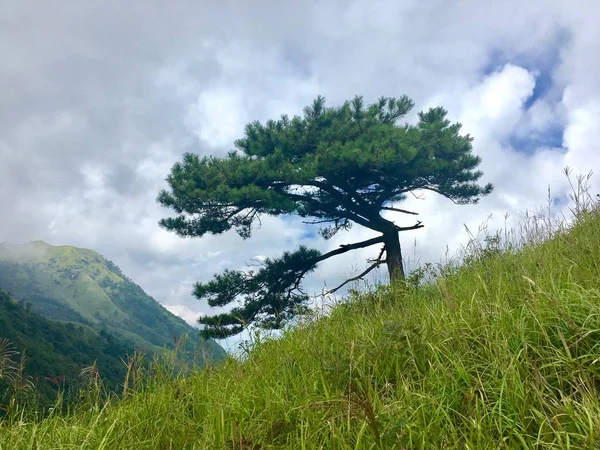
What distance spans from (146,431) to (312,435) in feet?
5.06

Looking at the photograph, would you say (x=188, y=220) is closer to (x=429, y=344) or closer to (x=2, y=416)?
(x=2, y=416)

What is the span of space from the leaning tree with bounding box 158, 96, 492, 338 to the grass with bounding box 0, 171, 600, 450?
7260 mm

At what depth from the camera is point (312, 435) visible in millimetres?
2402

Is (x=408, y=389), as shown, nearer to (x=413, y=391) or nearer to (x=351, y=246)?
(x=413, y=391)

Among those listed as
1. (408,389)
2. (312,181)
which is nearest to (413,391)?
(408,389)

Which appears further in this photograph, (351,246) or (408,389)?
(351,246)

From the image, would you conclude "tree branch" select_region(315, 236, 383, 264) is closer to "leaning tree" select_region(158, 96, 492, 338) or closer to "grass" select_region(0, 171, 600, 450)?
"leaning tree" select_region(158, 96, 492, 338)

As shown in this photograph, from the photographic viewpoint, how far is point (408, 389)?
2830 millimetres

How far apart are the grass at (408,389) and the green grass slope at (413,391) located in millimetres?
12

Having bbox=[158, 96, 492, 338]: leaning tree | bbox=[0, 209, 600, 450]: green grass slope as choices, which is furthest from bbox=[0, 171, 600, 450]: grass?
bbox=[158, 96, 492, 338]: leaning tree

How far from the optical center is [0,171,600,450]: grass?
7.54 feet

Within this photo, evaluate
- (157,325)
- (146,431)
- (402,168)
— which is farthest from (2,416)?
(157,325)

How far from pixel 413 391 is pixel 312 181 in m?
9.86

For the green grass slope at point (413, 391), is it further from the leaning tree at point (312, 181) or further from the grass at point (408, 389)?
the leaning tree at point (312, 181)
